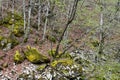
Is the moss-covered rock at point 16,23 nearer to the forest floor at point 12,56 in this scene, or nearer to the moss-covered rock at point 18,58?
the forest floor at point 12,56

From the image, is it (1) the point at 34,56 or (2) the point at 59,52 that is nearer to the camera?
(1) the point at 34,56

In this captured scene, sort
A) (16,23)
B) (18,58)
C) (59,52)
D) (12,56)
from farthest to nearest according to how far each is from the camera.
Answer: (16,23) → (59,52) → (12,56) → (18,58)

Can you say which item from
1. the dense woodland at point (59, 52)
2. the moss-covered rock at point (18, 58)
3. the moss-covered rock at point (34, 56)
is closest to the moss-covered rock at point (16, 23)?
the dense woodland at point (59, 52)

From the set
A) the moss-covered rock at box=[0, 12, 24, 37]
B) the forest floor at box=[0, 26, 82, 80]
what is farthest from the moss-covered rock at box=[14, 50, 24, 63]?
the moss-covered rock at box=[0, 12, 24, 37]

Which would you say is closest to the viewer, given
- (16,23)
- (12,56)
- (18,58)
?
(18,58)

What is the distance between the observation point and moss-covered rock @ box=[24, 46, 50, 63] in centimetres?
1580

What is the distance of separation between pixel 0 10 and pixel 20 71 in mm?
8606

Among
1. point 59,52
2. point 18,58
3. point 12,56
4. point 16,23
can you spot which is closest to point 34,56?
point 18,58

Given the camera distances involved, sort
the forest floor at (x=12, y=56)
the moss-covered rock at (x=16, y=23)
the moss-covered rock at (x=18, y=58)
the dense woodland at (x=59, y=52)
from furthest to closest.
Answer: the moss-covered rock at (x=16, y=23)
the moss-covered rock at (x=18, y=58)
the forest floor at (x=12, y=56)
the dense woodland at (x=59, y=52)

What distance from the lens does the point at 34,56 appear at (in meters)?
16.0

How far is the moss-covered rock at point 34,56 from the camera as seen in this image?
15805 millimetres

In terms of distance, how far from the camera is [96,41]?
23.8 metres

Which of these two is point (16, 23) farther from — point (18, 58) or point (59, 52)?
point (18, 58)

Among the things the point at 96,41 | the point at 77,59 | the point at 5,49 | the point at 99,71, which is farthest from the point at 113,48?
the point at 99,71
